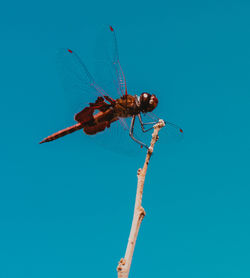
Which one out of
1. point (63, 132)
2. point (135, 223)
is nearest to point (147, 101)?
point (63, 132)

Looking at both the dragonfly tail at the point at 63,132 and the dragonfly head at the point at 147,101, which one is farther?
the dragonfly tail at the point at 63,132

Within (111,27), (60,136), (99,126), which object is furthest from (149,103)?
(60,136)

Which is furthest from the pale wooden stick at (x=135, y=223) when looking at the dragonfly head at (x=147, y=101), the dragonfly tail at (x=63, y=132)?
the dragonfly tail at (x=63, y=132)

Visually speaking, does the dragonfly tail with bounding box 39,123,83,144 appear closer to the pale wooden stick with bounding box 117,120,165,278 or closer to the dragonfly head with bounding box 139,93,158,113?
the dragonfly head with bounding box 139,93,158,113

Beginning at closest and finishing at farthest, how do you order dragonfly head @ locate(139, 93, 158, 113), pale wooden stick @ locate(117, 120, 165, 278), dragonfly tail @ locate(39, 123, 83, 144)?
pale wooden stick @ locate(117, 120, 165, 278)
dragonfly head @ locate(139, 93, 158, 113)
dragonfly tail @ locate(39, 123, 83, 144)

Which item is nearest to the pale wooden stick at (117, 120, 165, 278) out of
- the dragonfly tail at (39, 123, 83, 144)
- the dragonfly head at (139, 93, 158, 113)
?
the dragonfly head at (139, 93, 158, 113)

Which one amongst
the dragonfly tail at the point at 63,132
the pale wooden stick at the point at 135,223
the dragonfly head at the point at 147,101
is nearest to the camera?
the pale wooden stick at the point at 135,223

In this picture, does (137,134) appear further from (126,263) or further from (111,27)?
(126,263)

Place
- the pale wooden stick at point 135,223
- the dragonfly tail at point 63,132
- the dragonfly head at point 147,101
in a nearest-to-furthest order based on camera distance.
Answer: the pale wooden stick at point 135,223
the dragonfly head at point 147,101
the dragonfly tail at point 63,132

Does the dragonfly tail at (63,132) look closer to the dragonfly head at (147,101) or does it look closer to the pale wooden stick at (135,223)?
the dragonfly head at (147,101)
